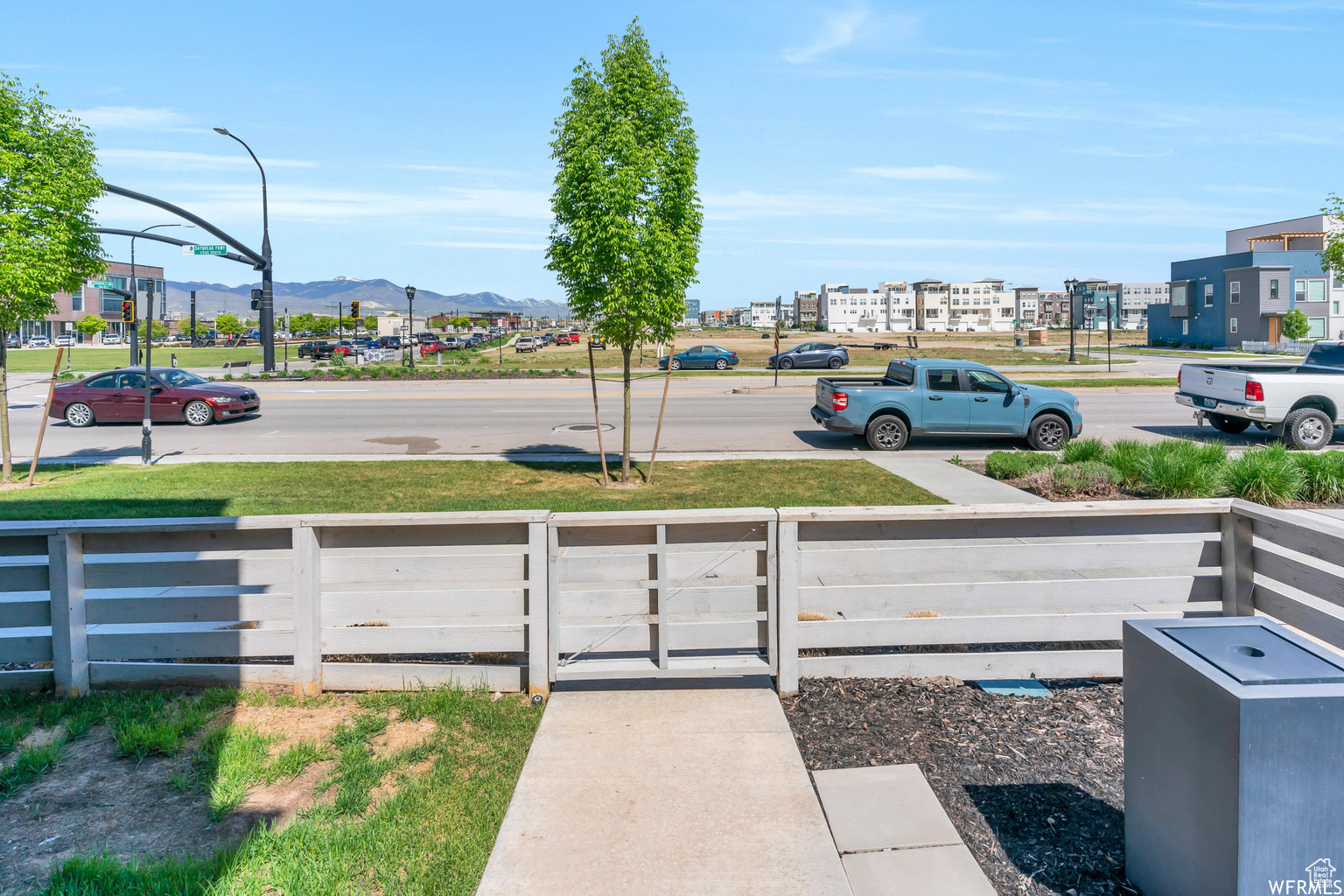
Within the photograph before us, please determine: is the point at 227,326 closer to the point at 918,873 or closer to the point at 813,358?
the point at 813,358

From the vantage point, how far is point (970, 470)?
14367mm

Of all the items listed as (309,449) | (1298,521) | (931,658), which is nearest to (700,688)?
(931,658)

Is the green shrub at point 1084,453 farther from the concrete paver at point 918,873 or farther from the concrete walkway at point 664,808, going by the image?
the concrete paver at point 918,873

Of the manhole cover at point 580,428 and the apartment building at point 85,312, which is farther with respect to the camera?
the apartment building at point 85,312

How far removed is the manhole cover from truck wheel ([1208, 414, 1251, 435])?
12.6m

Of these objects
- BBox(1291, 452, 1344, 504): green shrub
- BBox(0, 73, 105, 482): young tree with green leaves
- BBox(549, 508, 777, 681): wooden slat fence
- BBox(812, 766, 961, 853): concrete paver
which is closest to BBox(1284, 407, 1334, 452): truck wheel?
BBox(1291, 452, 1344, 504): green shrub

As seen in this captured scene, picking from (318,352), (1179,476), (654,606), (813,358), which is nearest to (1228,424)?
(1179,476)

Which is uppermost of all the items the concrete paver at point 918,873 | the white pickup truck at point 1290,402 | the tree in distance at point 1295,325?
the tree in distance at point 1295,325

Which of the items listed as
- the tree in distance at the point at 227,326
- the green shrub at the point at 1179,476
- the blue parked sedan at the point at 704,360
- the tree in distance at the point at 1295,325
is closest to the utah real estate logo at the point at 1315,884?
the green shrub at the point at 1179,476

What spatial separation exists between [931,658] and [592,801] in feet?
7.76

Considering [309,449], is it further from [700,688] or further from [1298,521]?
[1298,521]

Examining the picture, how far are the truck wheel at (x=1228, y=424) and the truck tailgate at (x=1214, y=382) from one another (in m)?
1.03

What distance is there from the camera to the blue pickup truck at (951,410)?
16.7 m

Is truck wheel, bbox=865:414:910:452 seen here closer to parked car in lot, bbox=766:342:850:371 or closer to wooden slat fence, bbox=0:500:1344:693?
wooden slat fence, bbox=0:500:1344:693
